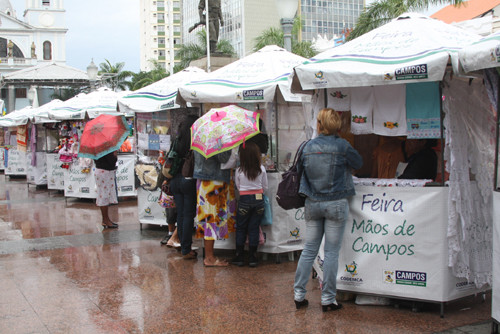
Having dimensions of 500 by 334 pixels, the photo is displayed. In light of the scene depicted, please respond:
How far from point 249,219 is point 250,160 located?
32.6 inches

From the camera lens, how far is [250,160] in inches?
288

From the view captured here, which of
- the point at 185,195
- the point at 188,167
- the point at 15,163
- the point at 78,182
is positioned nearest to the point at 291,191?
the point at 188,167

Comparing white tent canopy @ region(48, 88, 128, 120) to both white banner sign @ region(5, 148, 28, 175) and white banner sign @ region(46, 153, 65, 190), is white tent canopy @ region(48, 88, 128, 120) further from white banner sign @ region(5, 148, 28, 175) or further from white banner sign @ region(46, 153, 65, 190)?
white banner sign @ region(5, 148, 28, 175)

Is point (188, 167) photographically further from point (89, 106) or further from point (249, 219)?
point (89, 106)

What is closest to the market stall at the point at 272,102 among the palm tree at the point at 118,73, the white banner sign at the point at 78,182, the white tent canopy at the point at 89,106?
the white tent canopy at the point at 89,106

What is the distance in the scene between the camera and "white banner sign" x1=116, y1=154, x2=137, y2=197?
1505 centimetres

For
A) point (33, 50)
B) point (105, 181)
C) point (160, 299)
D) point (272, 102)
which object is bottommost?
point (160, 299)

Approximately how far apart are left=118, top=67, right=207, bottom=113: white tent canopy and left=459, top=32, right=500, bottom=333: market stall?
18.3 ft

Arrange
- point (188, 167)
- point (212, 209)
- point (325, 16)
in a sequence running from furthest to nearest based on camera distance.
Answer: point (325, 16), point (188, 167), point (212, 209)

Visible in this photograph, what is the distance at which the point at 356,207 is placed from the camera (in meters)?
5.90

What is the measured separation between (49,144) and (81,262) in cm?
1134

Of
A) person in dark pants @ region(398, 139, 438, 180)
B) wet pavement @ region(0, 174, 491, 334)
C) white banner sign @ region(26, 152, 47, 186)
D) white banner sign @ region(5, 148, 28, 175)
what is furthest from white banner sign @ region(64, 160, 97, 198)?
person in dark pants @ region(398, 139, 438, 180)

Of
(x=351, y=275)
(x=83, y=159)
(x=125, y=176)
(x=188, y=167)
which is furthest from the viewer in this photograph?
(x=125, y=176)

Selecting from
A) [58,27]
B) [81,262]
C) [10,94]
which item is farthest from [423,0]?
[58,27]
